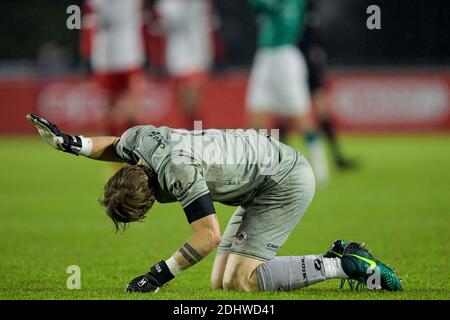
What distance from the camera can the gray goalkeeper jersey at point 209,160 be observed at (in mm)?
6273

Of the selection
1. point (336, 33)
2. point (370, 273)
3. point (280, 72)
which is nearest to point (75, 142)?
point (370, 273)

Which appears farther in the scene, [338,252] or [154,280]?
[338,252]

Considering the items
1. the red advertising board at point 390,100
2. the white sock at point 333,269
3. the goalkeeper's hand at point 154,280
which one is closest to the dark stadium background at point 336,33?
the red advertising board at point 390,100

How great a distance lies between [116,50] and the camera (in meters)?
15.5

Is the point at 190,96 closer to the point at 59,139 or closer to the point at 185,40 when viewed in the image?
the point at 185,40

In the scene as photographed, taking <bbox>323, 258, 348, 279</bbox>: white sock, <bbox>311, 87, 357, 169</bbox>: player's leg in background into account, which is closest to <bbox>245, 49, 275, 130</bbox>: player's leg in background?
<bbox>311, 87, 357, 169</bbox>: player's leg in background

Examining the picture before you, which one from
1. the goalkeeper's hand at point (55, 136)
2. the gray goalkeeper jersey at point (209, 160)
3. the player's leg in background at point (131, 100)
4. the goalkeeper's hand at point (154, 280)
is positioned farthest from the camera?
the player's leg in background at point (131, 100)

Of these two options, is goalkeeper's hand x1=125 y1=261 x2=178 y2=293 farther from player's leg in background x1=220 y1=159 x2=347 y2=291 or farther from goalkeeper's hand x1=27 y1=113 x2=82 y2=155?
goalkeeper's hand x1=27 y1=113 x2=82 y2=155

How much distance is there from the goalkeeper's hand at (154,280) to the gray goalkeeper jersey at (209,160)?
1.47 ft

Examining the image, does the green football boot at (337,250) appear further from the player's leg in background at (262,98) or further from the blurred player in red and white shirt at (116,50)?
the blurred player in red and white shirt at (116,50)

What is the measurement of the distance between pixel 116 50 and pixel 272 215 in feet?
29.4
